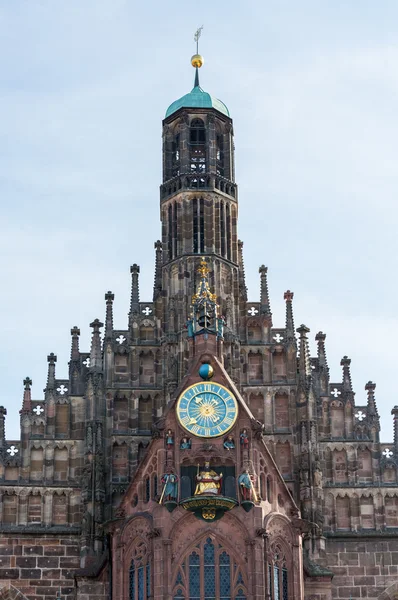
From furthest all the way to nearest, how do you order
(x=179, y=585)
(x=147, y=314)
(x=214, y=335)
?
(x=147, y=314), (x=214, y=335), (x=179, y=585)

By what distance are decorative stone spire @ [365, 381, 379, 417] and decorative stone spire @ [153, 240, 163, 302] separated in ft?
27.1

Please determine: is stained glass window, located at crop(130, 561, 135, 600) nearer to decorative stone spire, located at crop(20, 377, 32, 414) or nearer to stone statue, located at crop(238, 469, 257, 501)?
stone statue, located at crop(238, 469, 257, 501)

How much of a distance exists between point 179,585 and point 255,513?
3.32 metres

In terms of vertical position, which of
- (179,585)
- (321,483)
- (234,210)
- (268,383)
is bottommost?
(179,585)

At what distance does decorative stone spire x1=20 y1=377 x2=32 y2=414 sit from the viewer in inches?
2296

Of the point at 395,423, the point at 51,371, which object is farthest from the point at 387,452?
the point at 51,371

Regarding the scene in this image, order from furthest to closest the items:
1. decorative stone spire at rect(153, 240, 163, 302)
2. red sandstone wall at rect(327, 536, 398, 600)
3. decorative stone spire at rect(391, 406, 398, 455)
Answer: decorative stone spire at rect(153, 240, 163, 302) < decorative stone spire at rect(391, 406, 398, 455) < red sandstone wall at rect(327, 536, 398, 600)

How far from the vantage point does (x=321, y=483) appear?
187ft

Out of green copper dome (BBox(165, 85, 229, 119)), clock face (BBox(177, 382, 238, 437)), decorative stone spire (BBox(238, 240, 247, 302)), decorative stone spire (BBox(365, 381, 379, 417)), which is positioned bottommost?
clock face (BBox(177, 382, 238, 437))

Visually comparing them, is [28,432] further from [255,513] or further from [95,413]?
[255,513]

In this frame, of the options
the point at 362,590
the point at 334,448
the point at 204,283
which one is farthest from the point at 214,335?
the point at 362,590

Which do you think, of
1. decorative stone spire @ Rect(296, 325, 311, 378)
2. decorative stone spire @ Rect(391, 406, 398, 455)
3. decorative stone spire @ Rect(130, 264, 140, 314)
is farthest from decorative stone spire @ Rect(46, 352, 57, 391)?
decorative stone spire @ Rect(391, 406, 398, 455)

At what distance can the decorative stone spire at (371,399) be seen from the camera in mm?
58594

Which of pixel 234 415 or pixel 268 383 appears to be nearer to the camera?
pixel 234 415
